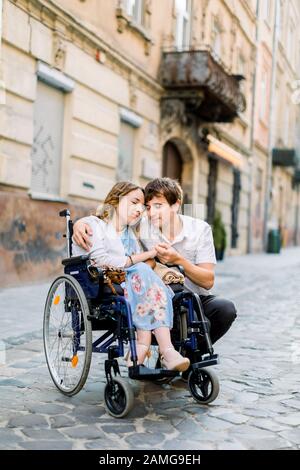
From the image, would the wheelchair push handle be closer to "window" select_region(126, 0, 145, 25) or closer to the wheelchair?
the wheelchair

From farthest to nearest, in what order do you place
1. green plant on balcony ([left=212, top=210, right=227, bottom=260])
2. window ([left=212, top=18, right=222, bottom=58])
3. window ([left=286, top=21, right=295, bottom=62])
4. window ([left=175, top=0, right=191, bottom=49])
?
window ([left=286, top=21, right=295, bottom=62]) < window ([left=212, top=18, right=222, bottom=58]) < green plant on balcony ([left=212, top=210, right=227, bottom=260]) < window ([left=175, top=0, right=191, bottom=49])

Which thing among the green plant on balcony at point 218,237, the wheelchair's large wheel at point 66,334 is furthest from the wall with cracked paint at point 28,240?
the green plant on balcony at point 218,237

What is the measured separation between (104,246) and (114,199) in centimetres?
31

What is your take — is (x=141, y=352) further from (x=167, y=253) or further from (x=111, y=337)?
(x=167, y=253)

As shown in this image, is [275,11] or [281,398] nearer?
[281,398]

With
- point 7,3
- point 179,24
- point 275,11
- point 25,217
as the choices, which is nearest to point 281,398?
point 25,217

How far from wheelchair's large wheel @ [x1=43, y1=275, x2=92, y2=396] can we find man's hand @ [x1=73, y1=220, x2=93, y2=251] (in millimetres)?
208

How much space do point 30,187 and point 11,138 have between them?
98 cm

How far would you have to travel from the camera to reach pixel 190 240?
13.7ft

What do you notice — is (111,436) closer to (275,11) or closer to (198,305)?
(198,305)

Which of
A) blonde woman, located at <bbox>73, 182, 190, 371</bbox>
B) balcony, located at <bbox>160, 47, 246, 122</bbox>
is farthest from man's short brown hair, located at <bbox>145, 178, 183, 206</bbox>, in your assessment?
balcony, located at <bbox>160, 47, 246, 122</bbox>

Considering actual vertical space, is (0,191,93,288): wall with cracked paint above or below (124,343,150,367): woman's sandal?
above

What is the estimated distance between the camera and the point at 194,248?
13.7ft

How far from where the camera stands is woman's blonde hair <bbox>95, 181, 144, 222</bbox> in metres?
4.00
